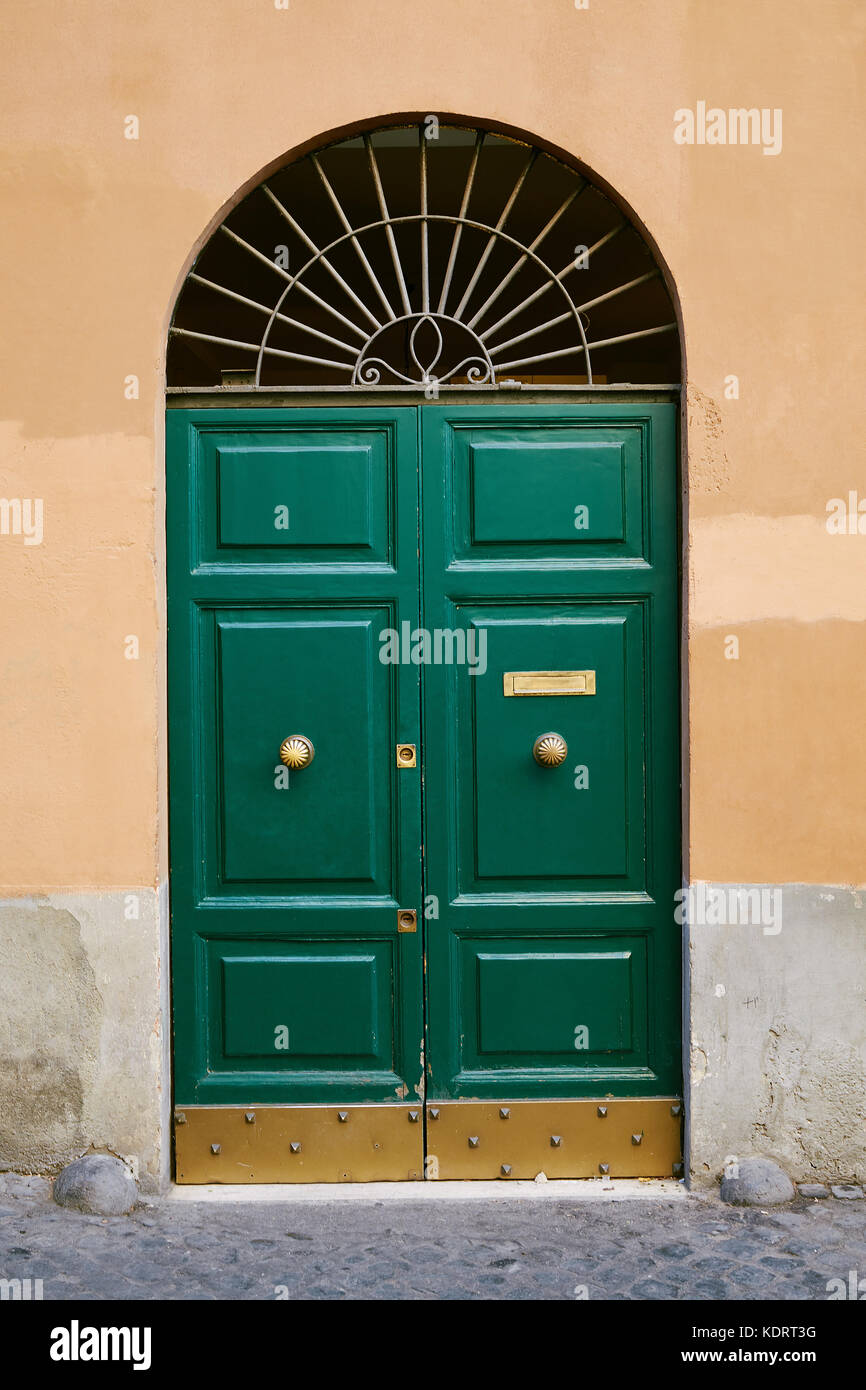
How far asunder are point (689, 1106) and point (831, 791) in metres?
1.22

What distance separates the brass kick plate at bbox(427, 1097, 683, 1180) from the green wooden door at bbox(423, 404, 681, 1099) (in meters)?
0.06

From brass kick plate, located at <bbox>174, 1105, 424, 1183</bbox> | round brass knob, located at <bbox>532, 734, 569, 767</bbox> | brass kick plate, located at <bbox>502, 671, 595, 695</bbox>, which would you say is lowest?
brass kick plate, located at <bbox>174, 1105, 424, 1183</bbox>

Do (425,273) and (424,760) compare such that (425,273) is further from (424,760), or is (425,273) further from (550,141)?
(424,760)

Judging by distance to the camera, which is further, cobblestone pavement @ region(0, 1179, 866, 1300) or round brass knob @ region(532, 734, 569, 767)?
round brass knob @ region(532, 734, 569, 767)

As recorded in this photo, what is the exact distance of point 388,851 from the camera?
423 centimetres

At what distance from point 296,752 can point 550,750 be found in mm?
905

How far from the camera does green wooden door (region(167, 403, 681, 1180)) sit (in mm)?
4188

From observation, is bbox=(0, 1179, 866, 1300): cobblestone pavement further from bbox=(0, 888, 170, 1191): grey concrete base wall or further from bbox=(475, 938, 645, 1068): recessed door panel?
bbox=(475, 938, 645, 1068): recessed door panel

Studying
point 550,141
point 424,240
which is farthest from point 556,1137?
point 550,141

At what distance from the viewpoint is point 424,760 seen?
13.8ft

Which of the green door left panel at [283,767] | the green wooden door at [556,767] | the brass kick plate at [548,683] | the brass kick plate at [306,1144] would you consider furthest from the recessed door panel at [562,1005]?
the brass kick plate at [548,683]

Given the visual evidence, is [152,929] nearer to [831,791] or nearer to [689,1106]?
[689,1106]

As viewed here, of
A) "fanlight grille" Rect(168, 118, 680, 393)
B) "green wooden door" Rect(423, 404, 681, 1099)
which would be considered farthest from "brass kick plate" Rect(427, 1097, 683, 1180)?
"fanlight grille" Rect(168, 118, 680, 393)
